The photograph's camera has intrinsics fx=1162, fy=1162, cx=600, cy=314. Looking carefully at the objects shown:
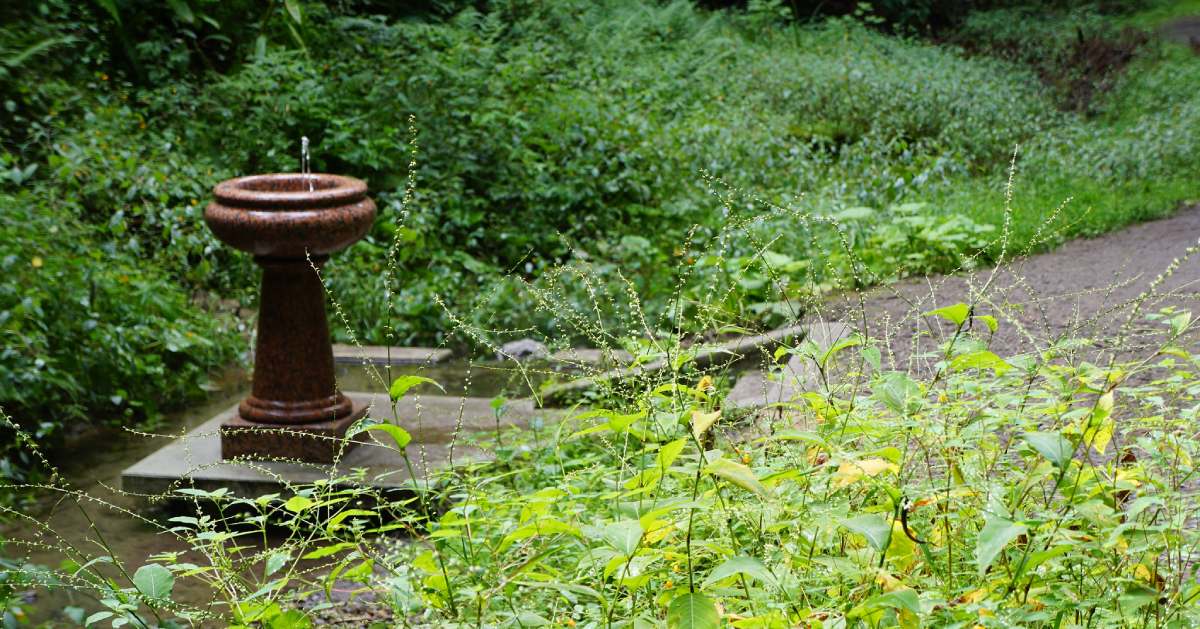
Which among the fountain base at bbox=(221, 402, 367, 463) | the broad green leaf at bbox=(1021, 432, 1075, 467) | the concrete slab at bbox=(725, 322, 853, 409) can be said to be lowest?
the fountain base at bbox=(221, 402, 367, 463)

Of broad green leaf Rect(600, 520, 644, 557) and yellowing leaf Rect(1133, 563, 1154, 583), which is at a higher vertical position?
broad green leaf Rect(600, 520, 644, 557)

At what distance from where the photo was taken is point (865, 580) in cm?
212

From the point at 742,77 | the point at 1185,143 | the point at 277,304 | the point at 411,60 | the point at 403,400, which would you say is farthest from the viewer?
the point at 742,77

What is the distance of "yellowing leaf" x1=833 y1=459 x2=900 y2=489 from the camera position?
80.7 inches

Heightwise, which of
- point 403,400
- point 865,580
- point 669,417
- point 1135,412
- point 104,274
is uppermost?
point 669,417

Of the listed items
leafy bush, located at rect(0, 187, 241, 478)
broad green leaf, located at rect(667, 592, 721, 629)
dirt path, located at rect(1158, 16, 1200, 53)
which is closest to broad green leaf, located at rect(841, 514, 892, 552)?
broad green leaf, located at rect(667, 592, 721, 629)

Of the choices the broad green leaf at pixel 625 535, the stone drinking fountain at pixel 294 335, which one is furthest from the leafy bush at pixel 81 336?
the broad green leaf at pixel 625 535

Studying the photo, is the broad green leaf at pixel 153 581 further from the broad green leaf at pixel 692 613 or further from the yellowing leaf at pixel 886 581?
the yellowing leaf at pixel 886 581

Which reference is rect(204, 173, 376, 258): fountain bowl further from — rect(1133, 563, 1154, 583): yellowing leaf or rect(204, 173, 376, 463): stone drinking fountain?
rect(1133, 563, 1154, 583): yellowing leaf

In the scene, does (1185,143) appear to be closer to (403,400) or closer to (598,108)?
(598,108)

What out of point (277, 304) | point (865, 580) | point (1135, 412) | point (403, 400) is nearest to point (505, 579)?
point (865, 580)

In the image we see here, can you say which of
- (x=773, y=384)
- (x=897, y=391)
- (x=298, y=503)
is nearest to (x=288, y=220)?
(x=773, y=384)

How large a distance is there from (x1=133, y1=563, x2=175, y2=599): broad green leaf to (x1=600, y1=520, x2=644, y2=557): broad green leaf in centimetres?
83

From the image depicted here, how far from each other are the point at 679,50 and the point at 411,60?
484cm
